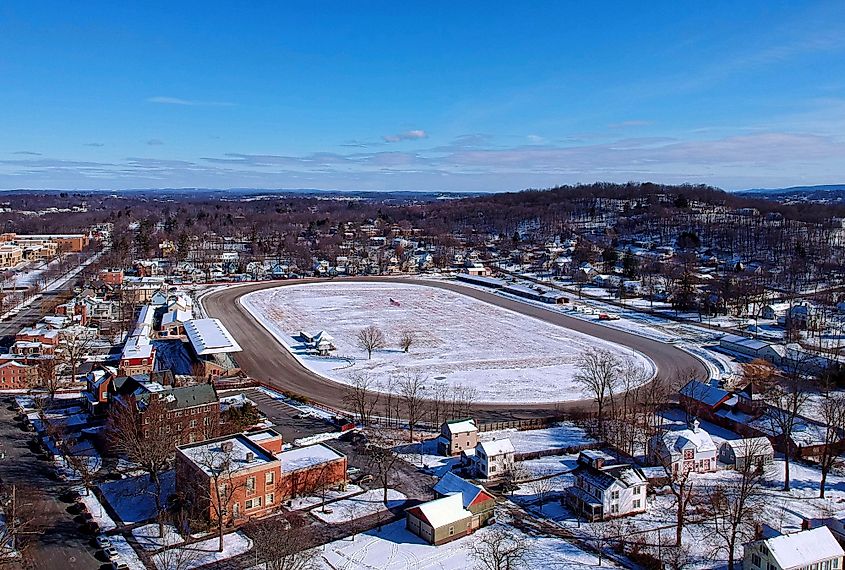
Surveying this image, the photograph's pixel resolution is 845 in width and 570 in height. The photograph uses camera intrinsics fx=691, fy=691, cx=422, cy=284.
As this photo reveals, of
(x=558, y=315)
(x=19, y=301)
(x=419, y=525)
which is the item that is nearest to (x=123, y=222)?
(x=19, y=301)

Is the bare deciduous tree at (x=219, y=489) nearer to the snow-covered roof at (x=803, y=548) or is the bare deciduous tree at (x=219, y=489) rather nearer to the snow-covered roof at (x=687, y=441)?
the snow-covered roof at (x=803, y=548)

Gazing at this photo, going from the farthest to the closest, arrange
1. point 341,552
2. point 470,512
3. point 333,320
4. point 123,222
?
Answer: point 123,222
point 333,320
point 470,512
point 341,552

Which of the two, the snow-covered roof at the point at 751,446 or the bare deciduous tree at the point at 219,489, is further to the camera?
the snow-covered roof at the point at 751,446

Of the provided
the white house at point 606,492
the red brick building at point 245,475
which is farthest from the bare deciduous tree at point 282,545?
the white house at point 606,492

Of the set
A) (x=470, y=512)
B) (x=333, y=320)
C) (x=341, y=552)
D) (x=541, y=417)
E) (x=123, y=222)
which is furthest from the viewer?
(x=123, y=222)

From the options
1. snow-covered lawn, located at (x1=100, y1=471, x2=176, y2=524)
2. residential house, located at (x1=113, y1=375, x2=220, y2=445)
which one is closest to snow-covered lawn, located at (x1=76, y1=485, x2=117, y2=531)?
snow-covered lawn, located at (x1=100, y1=471, x2=176, y2=524)

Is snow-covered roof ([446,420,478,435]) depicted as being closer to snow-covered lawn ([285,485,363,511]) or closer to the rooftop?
snow-covered lawn ([285,485,363,511])

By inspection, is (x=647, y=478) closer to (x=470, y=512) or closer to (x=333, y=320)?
(x=470, y=512)
